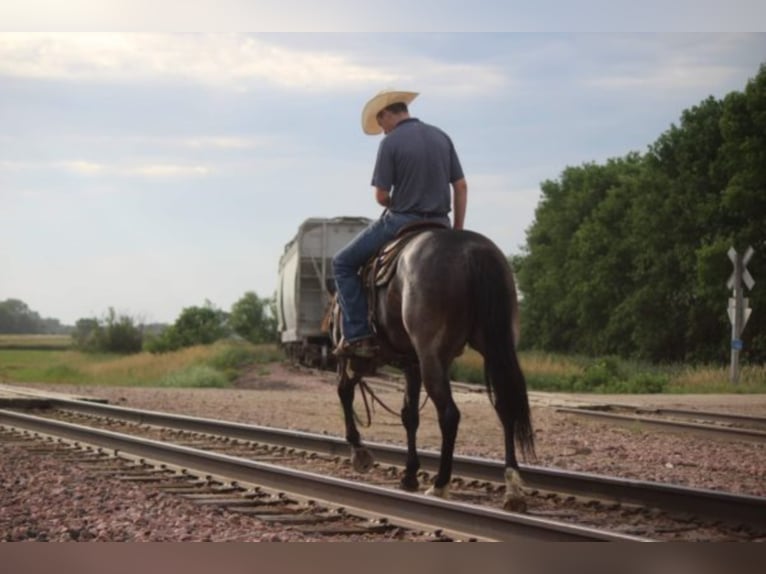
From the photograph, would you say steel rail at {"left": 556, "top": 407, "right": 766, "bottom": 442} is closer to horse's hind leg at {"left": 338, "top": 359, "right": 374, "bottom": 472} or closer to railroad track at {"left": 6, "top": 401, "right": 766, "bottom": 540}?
railroad track at {"left": 6, "top": 401, "right": 766, "bottom": 540}

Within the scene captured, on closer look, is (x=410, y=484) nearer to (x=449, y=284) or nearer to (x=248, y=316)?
(x=449, y=284)

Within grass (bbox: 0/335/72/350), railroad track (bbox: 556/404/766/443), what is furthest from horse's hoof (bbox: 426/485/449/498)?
railroad track (bbox: 556/404/766/443)

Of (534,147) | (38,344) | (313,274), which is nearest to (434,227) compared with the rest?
(534,147)

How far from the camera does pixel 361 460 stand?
7.03m

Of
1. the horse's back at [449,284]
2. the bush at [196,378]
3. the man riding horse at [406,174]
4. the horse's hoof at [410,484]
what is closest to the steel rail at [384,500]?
the horse's hoof at [410,484]

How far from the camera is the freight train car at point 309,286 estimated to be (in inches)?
698

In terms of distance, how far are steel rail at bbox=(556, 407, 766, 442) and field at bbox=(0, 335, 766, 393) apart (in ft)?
0.67

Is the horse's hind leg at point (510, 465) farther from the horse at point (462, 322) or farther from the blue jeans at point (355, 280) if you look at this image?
the blue jeans at point (355, 280)

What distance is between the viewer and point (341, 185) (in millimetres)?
6430

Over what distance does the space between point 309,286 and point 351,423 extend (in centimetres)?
1204

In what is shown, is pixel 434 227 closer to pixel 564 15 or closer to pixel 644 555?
pixel 564 15

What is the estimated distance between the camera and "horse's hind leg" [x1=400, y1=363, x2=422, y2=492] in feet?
20.3

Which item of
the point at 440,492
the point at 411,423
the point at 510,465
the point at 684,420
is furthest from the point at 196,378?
Result: the point at 510,465

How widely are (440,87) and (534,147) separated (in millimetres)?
570
